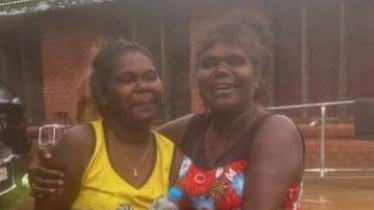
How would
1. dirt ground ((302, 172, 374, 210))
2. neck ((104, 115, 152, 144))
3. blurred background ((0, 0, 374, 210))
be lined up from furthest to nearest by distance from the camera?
blurred background ((0, 0, 374, 210)) < dirt ground ((302, 172, 374, 210)) < neck ((104, 115, 152, 144))

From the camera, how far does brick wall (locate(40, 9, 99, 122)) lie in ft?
33.3

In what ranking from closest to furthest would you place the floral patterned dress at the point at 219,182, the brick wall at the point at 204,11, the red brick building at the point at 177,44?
the floral patterned dress at the point at 219,182
the red brick building at the point at 177,44
the brick wall at the point at 204,11

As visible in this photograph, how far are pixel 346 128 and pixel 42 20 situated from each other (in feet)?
17.5

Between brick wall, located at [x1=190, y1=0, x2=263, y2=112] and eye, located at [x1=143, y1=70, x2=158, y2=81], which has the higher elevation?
brick wall, located at [x1=190, y1=0, x2=263, y2=112]

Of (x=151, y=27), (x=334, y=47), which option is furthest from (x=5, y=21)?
(x=334, y=47)

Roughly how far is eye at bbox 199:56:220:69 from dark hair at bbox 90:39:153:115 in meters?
0.23

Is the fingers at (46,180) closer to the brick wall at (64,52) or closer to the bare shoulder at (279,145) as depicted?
the bare shoulder at (279,145)

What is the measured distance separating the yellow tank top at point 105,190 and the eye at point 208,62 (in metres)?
0.44

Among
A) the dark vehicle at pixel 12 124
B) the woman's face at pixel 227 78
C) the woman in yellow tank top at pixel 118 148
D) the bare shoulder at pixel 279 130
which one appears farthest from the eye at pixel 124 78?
the dark vehicle at pixel 12 124

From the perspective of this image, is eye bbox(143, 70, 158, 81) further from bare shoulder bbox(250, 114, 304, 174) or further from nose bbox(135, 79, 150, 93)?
bare shoulder bbox(250, 114, 304, 174)

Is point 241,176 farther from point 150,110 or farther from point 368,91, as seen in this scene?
point 368,91

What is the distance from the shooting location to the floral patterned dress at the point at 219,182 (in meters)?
2.17

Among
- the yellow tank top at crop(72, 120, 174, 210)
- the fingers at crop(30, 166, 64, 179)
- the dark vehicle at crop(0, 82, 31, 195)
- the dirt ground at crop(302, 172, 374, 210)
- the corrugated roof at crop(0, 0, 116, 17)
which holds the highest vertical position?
the corrugated roof at crop(0, 0, 116, 17)

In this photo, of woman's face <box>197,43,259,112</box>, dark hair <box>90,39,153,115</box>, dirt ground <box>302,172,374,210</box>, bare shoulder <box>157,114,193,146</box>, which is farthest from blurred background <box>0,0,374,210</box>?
woman's face <box>197,43,259,112</box>
